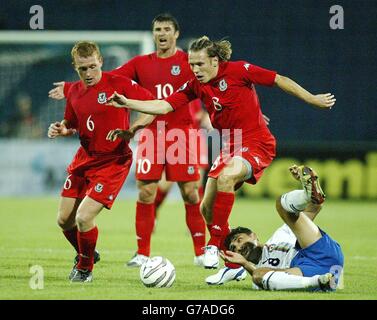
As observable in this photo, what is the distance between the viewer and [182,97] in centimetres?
754

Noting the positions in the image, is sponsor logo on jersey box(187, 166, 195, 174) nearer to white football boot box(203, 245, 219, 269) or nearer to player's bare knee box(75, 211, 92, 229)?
white football boot box(203, 245, 219, 269)

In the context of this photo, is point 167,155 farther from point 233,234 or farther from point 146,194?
point 233,234

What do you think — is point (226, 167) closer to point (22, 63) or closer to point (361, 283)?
point (361, 283)

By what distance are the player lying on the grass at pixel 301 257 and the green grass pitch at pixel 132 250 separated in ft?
0.33

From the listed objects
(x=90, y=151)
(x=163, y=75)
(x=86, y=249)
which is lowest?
(x=86, y=249)

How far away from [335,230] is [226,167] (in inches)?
194

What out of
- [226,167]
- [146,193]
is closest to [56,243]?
[146,193]

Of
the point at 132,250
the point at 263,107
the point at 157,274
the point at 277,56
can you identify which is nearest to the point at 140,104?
the point at 157,274

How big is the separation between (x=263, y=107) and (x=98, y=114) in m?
11.2

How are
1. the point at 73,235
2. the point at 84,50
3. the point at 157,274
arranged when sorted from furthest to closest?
the point at 73,235
the point at 84,50
the point at 157,274

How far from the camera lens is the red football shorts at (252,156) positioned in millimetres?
7215

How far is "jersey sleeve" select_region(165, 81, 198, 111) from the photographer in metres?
7.51

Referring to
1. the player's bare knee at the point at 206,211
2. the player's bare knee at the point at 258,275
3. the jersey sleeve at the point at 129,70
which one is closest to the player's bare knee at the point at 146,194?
the player's bare knee at the point at 206,211

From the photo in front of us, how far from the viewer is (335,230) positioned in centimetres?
1177
